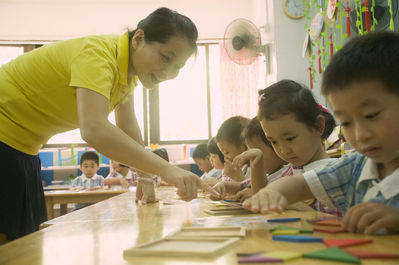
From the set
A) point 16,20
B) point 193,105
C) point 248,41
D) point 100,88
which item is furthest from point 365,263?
point 16,20

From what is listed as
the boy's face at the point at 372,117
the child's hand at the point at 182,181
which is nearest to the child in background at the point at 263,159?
the child's hand at the point at 182,181

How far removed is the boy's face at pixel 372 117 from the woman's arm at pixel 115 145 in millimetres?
532

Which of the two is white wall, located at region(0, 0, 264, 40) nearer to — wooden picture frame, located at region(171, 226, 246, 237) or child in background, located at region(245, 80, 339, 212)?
child in background, located at region(245, 80, 339, 212)

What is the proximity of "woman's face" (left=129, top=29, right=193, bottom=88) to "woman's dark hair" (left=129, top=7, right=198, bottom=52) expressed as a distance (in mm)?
15

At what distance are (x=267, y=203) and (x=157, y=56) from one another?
0.74 m

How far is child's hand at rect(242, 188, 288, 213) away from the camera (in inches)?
29.7

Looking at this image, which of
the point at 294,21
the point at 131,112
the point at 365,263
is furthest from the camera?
the point at 294,21

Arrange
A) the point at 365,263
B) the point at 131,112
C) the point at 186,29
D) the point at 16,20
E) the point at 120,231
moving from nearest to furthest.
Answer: the point at 365,263, the point at 120,231, the point at 186,29, the point at 131,112, the point at 16,20

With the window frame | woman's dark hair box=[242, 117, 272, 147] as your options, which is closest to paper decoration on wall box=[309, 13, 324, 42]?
woman's dark hair box=[242, 117, 272, 147]

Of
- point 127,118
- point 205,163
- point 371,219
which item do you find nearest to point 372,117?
point 371,219

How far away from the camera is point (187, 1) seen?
6.16 meters

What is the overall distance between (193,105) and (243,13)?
1668 millimetres

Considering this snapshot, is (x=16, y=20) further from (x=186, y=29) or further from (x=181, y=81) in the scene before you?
(x=186, y=29)

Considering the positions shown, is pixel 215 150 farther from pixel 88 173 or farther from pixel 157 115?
pixel 157 115
